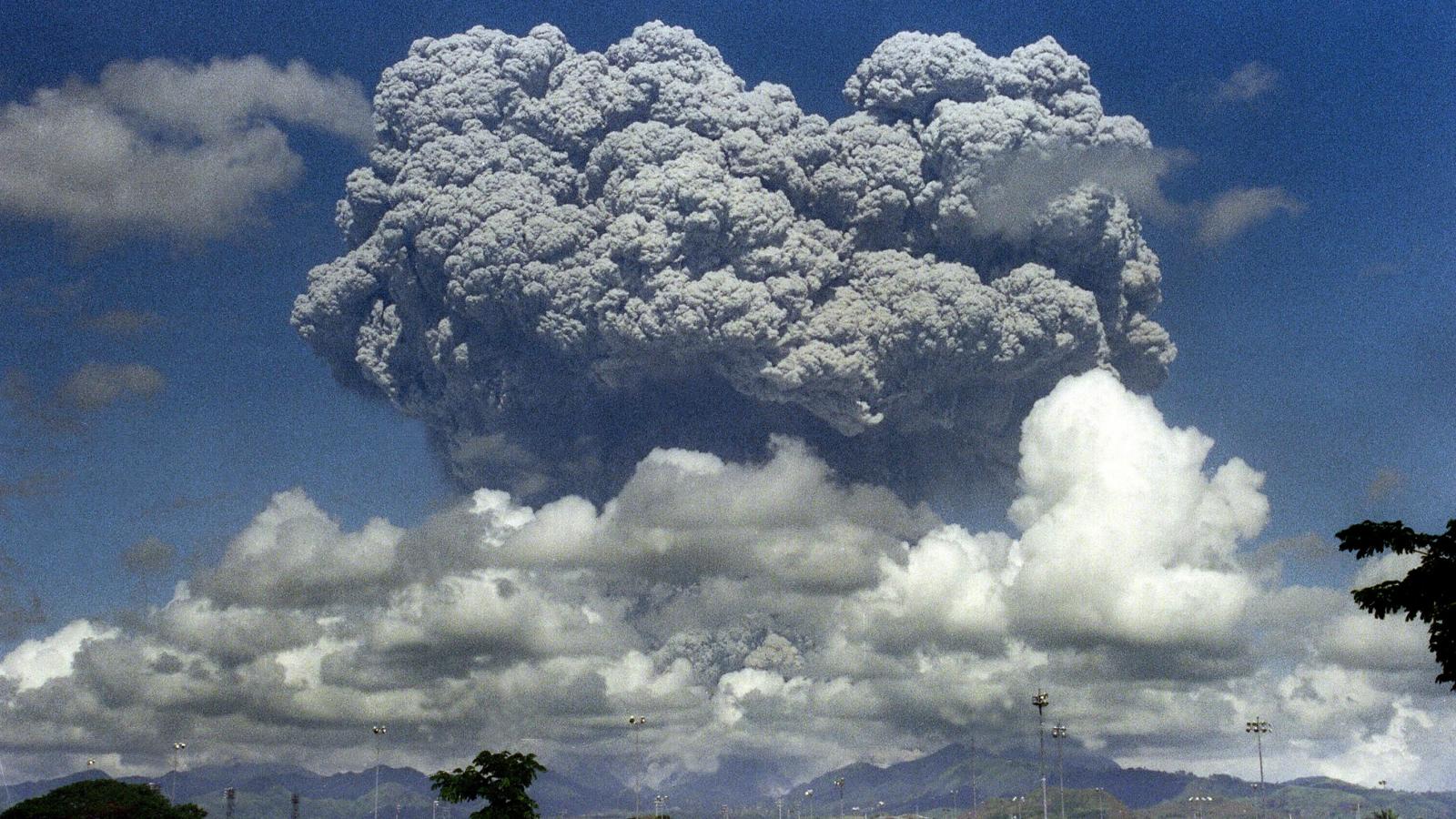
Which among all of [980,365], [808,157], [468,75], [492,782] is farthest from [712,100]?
[492,782]

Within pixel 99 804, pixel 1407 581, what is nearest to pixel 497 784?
pixel 99 804

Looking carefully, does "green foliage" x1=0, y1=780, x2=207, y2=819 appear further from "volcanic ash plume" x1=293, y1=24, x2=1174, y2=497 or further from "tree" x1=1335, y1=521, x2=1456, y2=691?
"tree" x1=1335, y1=521, x2=1456, y2=691

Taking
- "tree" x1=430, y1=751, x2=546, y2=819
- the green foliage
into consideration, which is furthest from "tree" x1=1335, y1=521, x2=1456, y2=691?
the green foliage

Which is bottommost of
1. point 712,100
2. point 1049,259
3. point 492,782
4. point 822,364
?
point 492,782

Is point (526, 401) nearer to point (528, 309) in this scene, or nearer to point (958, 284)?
point (528, 309)

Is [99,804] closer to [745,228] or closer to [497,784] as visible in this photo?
[497,784]

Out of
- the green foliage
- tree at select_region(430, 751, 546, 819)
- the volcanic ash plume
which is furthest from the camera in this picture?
the volcanic ash plume

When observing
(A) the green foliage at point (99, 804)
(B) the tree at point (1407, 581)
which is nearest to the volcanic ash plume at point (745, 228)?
(A) the green foliage at point (99, 804)
